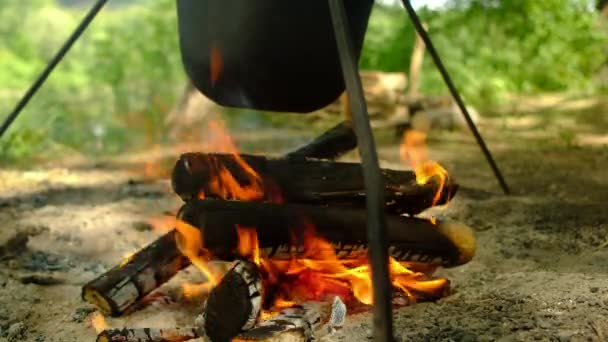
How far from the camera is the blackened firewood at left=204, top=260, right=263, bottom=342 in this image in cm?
202

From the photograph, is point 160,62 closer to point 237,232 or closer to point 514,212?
point 514,212

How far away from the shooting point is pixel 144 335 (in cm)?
209

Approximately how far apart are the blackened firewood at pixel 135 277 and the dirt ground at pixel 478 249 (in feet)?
0.33

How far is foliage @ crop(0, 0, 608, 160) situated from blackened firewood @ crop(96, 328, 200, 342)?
19.3 feet

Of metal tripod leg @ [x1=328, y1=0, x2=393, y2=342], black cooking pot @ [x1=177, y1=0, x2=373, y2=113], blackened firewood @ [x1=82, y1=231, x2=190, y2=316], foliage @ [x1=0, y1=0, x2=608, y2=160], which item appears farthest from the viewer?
foliage @ [x1=0, y1=0, x2=608, y2=160]

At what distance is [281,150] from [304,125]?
1.86 metres

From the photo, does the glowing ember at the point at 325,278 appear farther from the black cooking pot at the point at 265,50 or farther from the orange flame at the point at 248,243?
the black cooking pot at the point at 265,50

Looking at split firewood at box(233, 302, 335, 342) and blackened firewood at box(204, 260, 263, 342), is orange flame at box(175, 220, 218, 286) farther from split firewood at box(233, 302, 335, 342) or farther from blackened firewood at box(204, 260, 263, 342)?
split firewood at box(233, 302, 335, 342)

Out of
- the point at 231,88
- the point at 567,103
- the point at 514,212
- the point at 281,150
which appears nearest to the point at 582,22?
the point at 567,103

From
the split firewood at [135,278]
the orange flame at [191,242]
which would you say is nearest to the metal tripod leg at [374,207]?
the orange flame at [191,242]

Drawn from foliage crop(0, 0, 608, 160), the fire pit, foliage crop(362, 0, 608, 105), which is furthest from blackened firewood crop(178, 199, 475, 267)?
foliage crop(362, 0, 608, 105)

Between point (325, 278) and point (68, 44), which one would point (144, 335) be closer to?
point (325, 278)

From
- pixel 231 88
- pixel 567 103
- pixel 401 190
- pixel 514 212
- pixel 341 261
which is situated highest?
pixel 231 88

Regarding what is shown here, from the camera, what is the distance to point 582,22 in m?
9.57
